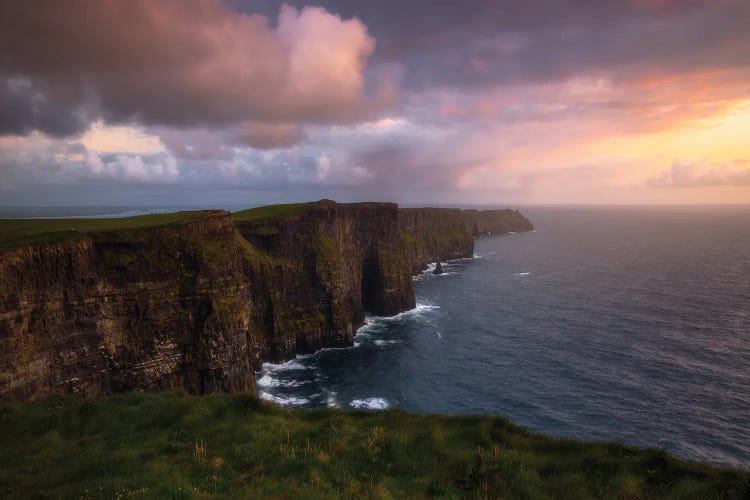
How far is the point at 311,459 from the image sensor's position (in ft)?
37.0

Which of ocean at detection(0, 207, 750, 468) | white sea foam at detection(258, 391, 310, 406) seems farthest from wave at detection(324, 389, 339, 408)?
white sea foam at detection(258, 391, 310, 406)

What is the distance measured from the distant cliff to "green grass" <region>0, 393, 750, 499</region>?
21.5 metres

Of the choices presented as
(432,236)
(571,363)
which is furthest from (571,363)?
(432,236)

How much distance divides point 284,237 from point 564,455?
57.8 meters

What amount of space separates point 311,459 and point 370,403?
35.5 meters

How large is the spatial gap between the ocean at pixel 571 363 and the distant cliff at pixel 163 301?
7219mm

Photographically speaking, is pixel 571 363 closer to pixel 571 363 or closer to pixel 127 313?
pixel 571 363

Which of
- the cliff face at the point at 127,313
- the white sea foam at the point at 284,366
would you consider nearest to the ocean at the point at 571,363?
the white sea foam at the point at 284,366

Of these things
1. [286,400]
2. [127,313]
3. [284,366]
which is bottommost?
[284,366]

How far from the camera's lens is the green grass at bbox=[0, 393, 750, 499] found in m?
9.75

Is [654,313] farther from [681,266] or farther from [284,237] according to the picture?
[284,237]

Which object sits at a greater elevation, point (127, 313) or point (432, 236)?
point (432, 236)

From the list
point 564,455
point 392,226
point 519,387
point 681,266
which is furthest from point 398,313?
point 681,266

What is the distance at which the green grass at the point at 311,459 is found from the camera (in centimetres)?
975
